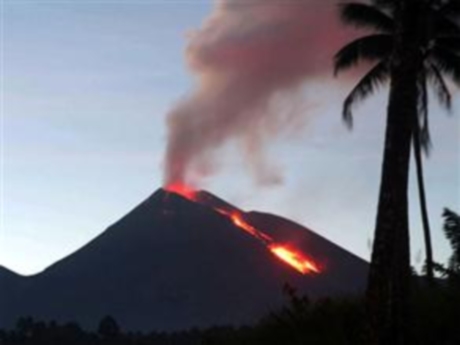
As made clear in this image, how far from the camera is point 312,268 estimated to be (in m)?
146

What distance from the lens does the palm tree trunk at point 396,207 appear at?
15.8 meters

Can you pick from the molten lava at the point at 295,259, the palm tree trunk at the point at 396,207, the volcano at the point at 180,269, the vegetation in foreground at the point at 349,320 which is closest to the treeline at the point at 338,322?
the vegetation in foreground at the point at 349,320

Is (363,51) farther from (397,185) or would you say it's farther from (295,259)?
(295,259)

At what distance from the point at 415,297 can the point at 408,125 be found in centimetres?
410

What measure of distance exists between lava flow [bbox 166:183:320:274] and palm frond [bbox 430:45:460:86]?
110m

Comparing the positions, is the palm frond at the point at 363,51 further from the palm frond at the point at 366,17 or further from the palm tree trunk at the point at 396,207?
the palm tree trunk at the point at 396,207

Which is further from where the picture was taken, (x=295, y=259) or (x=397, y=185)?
(x=295, y=259)

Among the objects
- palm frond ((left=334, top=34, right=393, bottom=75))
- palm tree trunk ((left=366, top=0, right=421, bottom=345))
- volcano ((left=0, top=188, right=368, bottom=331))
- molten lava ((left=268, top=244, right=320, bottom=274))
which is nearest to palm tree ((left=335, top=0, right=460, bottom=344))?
palm tree trunk ((left=366, top=0, right=421, bottom=345))

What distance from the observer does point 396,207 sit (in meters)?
16.3

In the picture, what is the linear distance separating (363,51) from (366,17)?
1359 millimetres

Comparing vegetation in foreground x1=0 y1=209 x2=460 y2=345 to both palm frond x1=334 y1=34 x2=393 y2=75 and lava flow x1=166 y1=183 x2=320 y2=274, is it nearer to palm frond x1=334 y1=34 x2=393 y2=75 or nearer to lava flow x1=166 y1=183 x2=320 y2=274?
palm frond x1=334 y1=34 x2=393 y2=75

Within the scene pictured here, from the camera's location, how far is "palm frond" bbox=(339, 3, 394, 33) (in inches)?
1271

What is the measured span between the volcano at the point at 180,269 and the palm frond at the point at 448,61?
105 m

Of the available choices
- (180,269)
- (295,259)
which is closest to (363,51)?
(295,259)
